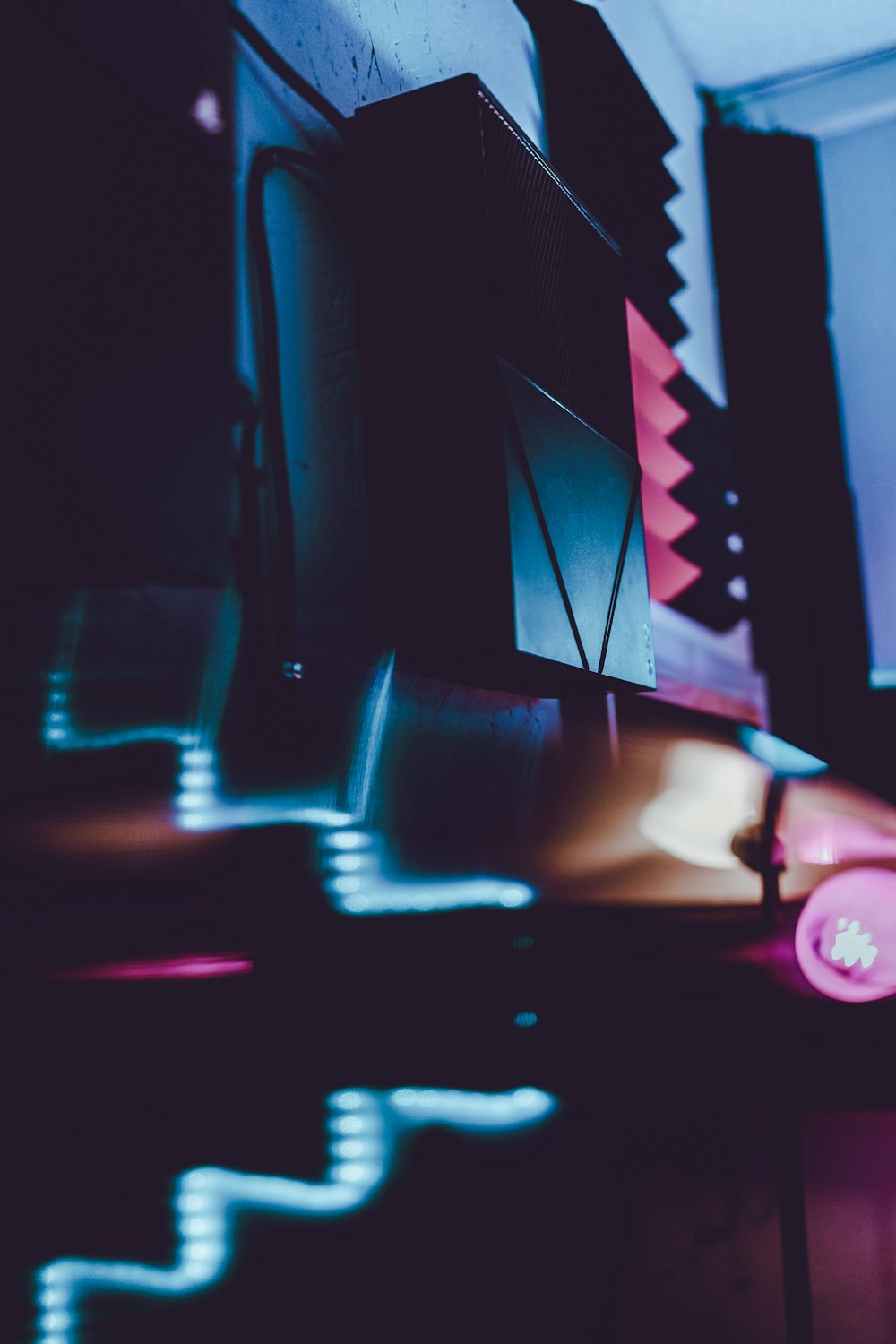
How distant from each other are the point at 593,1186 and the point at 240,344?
4.05ft

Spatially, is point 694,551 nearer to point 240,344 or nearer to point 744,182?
point 744,182

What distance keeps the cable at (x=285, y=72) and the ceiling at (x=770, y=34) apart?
2024 millimetres

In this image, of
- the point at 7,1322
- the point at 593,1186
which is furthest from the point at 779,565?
the point at 7,1322

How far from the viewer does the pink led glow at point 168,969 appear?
80 cm

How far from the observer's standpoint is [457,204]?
4.16 feet

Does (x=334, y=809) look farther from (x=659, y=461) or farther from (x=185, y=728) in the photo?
(x=659, y=461)

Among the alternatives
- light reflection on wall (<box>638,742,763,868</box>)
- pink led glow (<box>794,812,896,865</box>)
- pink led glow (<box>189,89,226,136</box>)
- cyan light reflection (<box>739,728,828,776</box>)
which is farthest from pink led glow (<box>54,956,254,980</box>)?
cyan light reflection (<box>739,728,828,776</box>)

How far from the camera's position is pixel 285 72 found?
1.26m

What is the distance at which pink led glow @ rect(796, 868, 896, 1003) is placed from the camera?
1.95m

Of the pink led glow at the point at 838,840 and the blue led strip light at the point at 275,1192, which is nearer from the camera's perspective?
the blue led strip light at the point at 275,1192

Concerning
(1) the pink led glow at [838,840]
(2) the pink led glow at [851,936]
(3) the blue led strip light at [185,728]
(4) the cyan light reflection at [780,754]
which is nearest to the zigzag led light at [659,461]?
(4) the cyan light reflection at [780,754]

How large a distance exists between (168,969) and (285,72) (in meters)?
1.00

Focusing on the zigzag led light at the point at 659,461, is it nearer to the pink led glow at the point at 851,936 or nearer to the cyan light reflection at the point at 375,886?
the pink led glow at the point at 851,936

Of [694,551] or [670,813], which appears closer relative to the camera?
[670,813]
